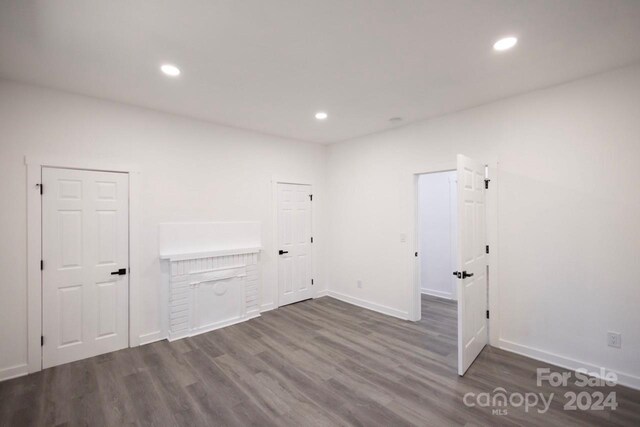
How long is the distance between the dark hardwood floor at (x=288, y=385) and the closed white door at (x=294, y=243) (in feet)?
4.22

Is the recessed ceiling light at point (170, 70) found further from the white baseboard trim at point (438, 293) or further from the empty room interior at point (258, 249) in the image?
the white baseboard trim at point (438, 293)

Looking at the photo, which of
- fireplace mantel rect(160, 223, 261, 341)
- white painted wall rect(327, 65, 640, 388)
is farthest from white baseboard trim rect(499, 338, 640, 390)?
fireplace mantel rect(160, 223, 261, 341)

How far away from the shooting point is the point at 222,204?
4121 millimetres

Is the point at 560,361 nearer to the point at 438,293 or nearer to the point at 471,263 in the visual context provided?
the point at 471,263

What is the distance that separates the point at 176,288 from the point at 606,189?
15.8ft

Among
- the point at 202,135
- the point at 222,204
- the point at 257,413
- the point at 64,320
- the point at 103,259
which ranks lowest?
the point at 257,413

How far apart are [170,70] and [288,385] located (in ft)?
10.3

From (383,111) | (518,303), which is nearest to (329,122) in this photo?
(383,111)

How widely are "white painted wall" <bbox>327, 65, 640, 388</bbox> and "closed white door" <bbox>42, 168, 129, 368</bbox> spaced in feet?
13.6

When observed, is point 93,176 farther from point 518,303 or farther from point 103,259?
point 518,303

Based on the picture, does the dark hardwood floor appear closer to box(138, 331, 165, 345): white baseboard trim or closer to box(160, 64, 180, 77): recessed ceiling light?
box(138, 331, 165, 345): white baseboard trim

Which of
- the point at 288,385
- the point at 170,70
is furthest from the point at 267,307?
the point at 170,70

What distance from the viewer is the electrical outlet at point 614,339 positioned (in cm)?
253

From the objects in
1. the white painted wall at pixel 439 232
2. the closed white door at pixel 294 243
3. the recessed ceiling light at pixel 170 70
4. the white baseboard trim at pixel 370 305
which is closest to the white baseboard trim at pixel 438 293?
the white painted wall at pixel 439 232
